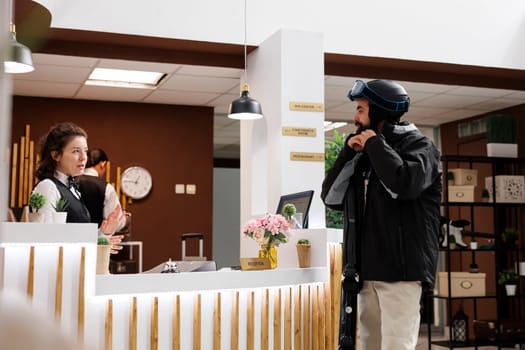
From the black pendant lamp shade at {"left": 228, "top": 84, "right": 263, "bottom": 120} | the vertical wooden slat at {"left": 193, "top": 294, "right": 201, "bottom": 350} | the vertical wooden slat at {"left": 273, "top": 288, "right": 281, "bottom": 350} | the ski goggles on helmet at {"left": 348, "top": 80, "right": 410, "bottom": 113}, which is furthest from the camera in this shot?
the black pendant lamp shade at {"left": 228, "top": 84, "right": 263, "bottom": 120}

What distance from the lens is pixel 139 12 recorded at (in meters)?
5.75

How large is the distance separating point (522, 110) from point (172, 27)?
16.2 feet

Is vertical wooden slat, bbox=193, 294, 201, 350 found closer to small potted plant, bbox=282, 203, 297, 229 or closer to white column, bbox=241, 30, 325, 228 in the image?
small potted plant, bbox=282, 203, 297, 229

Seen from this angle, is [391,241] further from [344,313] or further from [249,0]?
[249,0]

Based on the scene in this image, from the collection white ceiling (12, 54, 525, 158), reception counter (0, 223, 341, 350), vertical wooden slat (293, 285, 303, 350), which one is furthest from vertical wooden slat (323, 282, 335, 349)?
white ceiling (12, 54, 525, 158)

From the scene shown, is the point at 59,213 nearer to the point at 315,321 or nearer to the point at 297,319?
the point at 297,319

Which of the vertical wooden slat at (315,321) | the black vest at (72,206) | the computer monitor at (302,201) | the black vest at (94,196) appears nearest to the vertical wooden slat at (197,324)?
the black vest at (72,206)

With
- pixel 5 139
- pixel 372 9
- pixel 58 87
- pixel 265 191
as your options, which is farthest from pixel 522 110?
pixel 5 139

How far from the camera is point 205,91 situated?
304 inches

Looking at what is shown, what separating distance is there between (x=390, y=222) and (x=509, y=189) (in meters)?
5.85

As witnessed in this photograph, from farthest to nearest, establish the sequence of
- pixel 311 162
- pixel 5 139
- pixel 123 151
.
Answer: pixel 123 151, pixel 311 162, pixel 5 139

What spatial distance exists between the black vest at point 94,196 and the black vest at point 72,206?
3.64 feet

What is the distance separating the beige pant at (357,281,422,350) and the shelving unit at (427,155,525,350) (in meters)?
4.85

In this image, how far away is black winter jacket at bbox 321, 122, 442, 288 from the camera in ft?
8.29
